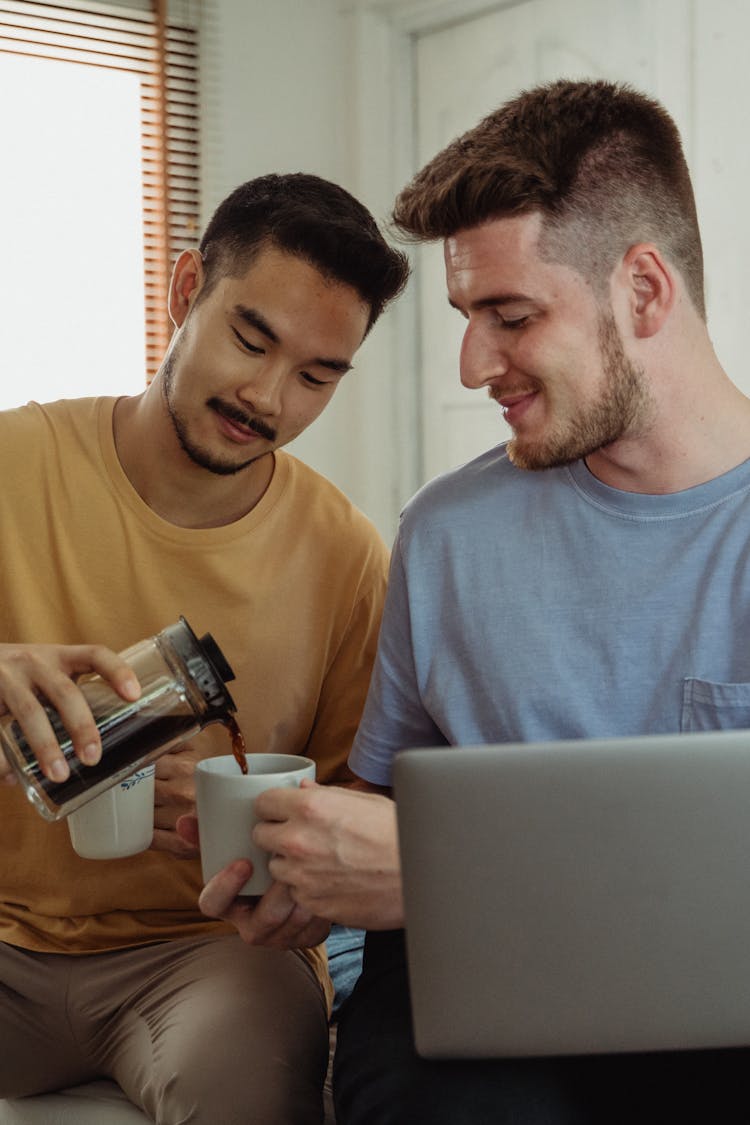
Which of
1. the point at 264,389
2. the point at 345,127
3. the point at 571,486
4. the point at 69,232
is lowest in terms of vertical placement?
the point at 571,486

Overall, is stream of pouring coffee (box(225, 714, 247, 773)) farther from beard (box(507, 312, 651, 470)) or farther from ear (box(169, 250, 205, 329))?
ear (box(169, 250, 205, 329))

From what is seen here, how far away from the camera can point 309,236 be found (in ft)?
5.11

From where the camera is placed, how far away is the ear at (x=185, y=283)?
1673 millimetres

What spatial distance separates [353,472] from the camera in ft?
11.2

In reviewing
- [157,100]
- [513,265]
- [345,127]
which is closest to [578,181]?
[513,265]

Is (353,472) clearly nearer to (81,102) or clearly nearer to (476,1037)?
(81,102)

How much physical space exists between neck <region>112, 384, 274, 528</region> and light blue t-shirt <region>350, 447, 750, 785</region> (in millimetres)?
270

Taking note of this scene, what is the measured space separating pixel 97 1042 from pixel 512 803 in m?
0.81

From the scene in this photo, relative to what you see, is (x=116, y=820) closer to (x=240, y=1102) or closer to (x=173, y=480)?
(x=240, y=1102)

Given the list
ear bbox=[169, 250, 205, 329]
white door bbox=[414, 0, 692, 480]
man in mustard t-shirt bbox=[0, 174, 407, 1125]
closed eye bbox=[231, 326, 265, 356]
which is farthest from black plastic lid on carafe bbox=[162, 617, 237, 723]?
white door bbox=[414, 0, 692, 480]

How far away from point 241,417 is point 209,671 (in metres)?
0.49

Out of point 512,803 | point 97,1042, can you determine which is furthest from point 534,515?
point 97,1042

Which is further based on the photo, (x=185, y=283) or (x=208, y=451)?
(x=185, y=283)

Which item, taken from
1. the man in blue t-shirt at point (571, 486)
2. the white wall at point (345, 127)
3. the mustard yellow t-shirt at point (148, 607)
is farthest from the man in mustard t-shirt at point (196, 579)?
the white wall at point (345, 127)
